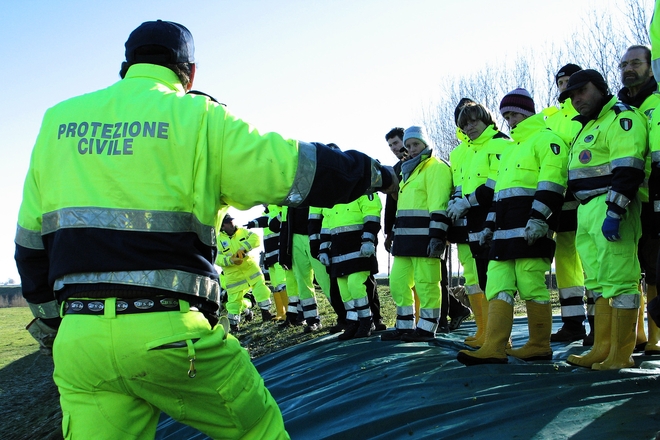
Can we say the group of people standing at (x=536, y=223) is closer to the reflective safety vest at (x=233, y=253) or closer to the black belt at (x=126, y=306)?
the black belt at (x=126, y=306)

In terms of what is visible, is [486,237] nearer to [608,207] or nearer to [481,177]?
[481,177]

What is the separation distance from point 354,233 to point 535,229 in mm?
3323

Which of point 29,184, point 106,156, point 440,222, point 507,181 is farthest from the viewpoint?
point 440,222

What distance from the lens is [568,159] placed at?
4969 mm

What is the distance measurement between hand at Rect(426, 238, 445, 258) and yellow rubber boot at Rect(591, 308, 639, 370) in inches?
81.3

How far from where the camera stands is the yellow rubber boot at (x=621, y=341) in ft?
13.5

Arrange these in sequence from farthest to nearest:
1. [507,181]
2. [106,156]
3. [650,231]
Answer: [507,181] < [650,231] < [106,156]

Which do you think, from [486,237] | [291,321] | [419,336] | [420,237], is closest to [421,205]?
[420,237]

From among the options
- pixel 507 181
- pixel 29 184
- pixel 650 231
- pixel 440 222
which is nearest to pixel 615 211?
pixel 650 231

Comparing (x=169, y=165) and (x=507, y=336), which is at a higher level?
(x=169, y=165)

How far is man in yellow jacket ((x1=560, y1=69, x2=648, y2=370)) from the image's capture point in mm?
4180

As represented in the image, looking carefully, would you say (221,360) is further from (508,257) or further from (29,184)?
(508,257)

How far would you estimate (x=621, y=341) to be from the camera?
4.20m

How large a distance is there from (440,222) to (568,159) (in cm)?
155
